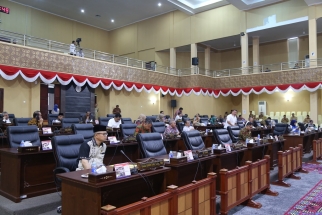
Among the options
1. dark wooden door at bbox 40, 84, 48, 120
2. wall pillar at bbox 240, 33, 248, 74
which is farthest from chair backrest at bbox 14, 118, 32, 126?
wall pillar at bbox 240, 33, 248, 74

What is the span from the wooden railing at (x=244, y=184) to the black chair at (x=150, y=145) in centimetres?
106

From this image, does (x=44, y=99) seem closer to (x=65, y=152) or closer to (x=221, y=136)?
(x=221, y=136)

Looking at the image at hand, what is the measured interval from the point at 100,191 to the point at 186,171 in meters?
1.55

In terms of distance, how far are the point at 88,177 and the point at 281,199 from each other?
3293 mm

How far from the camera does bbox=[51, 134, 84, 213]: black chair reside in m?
3.28

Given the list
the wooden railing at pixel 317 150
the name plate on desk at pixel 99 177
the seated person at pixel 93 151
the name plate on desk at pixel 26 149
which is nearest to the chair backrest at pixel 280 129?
the wooden railing at pixel 317 150

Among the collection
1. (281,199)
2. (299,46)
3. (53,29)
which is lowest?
(281,199)

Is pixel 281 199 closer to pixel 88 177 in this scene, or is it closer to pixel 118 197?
pixel 118 197

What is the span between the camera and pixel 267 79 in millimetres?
13844

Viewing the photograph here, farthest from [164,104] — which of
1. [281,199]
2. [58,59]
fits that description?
[281,199]

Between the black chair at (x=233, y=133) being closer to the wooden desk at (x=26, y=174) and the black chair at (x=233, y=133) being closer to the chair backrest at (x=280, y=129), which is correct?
the chair backrest at (x=280, y=129)

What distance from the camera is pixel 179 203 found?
8.15ft

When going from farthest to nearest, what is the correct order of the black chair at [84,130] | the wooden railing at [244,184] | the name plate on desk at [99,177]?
1. the black chair at [84,130]
2. the wooden railing at [244,184]
3. the name plate on desk at [99,177]

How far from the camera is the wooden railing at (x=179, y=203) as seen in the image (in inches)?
79.7
